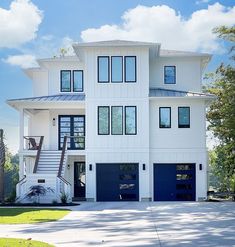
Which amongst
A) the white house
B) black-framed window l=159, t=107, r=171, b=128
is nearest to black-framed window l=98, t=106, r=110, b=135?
the white house

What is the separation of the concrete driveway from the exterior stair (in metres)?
7.82

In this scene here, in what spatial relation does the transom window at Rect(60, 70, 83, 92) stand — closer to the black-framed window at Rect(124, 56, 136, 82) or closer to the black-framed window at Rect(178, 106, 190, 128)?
the black-framed window at Rect(124, 56, 136, 82)

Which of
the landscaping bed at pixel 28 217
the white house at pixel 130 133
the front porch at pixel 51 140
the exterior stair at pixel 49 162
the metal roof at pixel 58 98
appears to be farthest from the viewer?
the metal roof at pixel 58 98

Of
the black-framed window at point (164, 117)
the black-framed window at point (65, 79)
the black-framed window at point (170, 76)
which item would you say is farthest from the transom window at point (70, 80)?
the black-framed window at point (164, 117)

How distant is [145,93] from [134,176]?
439cm

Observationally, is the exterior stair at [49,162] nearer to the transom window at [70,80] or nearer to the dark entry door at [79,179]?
the dark entry door at [79,179]

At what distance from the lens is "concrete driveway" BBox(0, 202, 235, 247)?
11055 millimetres

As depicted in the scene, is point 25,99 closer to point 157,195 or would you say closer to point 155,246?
point 157,195

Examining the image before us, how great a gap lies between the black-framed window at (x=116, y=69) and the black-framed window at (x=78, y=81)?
3.09 m

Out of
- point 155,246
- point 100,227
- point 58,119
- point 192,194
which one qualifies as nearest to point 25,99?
point 58,119

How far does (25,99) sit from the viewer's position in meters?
26.8

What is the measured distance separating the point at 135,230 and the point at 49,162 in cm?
1369

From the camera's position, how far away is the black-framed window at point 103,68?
26234 millimetres

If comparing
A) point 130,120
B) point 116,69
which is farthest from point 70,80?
point 130,120
